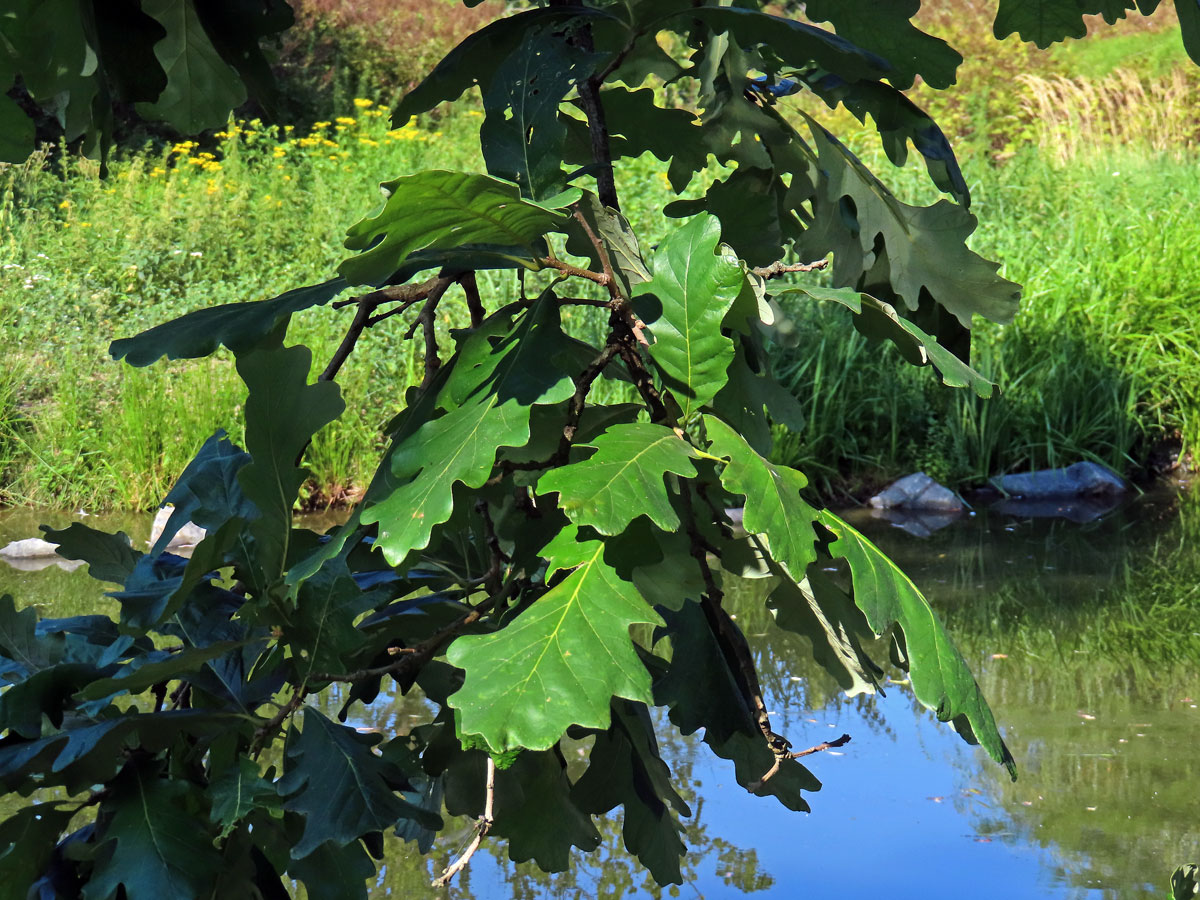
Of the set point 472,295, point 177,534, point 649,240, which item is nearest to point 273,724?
point 472,295

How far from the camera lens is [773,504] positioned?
2.75 feet

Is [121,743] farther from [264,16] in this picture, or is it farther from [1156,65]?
[1156,65]

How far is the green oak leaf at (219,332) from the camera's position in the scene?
102cm

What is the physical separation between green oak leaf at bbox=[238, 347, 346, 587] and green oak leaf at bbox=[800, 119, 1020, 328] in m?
0.55

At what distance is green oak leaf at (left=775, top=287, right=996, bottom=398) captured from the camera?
0.96 metres

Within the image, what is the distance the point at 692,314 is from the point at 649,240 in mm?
6821

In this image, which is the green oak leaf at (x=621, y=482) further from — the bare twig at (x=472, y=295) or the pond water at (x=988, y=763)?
the pond water at (x=988, y=763)

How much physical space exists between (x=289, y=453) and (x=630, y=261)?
0.32 metres

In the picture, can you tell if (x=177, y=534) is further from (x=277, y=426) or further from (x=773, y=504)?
(x=773, y=504)

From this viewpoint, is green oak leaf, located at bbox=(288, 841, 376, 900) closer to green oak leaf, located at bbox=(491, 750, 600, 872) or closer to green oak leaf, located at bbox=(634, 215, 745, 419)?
green oak leaf, located at bbox=(491, 750, 600, 872)

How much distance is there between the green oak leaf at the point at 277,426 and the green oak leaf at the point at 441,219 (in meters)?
0.18

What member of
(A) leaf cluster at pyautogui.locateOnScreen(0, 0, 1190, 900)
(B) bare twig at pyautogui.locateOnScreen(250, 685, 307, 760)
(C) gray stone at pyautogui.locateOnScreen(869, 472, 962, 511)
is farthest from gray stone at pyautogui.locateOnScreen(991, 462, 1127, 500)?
(B) bare twig at pyautogui.locateOnScreen(250, 685, 307, 760)

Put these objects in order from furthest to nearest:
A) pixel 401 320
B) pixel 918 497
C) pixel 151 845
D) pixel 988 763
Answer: pixel 401 320 → pixel 918 497 → pixel 988 763 → pixel 151 845

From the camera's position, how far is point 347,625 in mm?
1008
